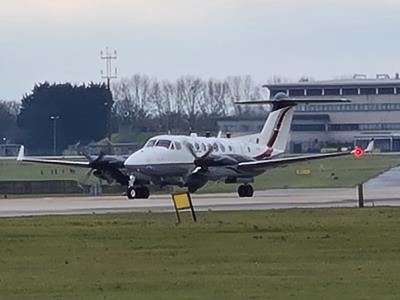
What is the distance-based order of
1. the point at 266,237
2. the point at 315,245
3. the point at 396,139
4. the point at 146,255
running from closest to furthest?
the point at 146,255 < the point at 315,245 < the point at 266,237 < the point at 396,139

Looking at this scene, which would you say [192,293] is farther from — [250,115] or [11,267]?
[250,115]

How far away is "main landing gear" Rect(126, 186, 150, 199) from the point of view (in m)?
61.2

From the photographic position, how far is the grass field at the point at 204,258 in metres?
22.2

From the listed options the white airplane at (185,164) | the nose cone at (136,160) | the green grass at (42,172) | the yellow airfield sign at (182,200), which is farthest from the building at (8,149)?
the yellow airfield sign at (182,200)

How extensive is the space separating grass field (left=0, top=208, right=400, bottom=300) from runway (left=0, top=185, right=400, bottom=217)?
7.64m

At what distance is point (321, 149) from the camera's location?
185m

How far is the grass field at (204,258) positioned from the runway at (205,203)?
7.64 meters

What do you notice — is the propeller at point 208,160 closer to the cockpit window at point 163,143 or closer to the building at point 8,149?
the cockpit window at point 163,143

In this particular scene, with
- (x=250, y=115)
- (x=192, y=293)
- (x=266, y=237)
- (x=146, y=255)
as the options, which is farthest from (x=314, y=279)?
(x=250, y=115)

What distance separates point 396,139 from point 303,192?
132282 millimetres

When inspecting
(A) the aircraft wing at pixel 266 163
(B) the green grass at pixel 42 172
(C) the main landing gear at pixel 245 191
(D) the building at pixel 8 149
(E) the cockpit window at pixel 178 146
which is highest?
(E) the cockpit window at pixel 178 146

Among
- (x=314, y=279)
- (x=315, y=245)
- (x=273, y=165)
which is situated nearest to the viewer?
(x=314, y=279)

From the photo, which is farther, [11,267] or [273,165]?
[273,165]

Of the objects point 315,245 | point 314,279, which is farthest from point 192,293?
point 315,245
